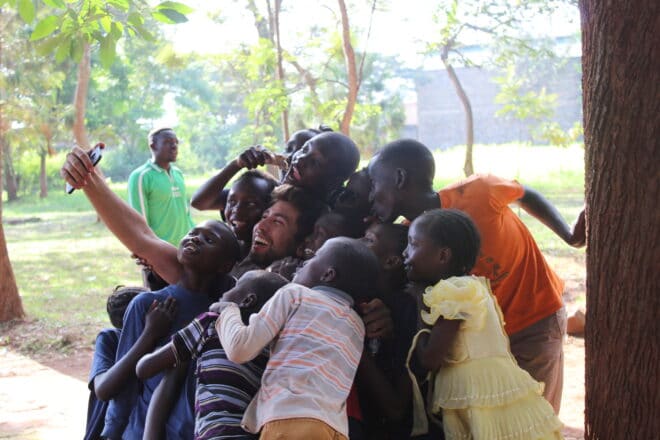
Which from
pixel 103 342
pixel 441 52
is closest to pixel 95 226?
pixel 441 52

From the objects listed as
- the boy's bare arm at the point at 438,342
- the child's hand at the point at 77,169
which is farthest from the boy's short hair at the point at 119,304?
the boy's bare arm at the point at 438,342

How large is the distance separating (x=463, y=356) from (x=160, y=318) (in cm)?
105

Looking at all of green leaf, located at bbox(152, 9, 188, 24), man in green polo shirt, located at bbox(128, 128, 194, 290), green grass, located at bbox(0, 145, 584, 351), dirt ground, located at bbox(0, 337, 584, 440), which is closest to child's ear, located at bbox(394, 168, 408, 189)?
green grass, located at bbox(0, 145, 584, 351)

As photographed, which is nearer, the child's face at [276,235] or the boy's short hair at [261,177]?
the child's face at [276,235]

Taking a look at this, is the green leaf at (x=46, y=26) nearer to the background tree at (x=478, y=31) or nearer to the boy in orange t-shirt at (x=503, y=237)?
the boy in orange t-shirt at (x=503, y=237)

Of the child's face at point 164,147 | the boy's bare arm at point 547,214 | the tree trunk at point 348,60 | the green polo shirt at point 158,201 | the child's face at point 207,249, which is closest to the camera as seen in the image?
the child's face at point 207,249

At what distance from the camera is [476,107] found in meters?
30.2

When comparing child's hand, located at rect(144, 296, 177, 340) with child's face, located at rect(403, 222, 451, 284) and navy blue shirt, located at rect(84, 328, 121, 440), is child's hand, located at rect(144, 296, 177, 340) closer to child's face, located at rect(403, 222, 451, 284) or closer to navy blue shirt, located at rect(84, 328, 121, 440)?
navy blue shirt, located at rect(84, 328, 121, 440)

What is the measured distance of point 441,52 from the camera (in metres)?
11.5

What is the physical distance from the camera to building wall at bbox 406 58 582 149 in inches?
1091

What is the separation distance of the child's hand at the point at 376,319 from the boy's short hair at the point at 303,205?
75 centimetres

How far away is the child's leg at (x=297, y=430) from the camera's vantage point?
6.42ft

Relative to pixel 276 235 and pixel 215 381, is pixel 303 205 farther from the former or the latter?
pixel 215 381

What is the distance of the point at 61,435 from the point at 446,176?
A: 15503 mm
